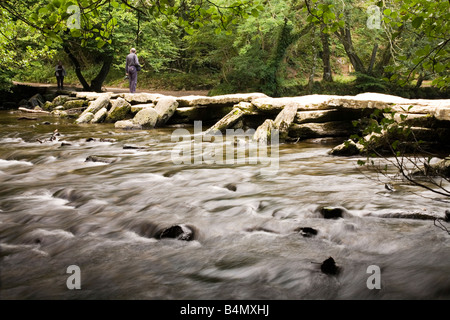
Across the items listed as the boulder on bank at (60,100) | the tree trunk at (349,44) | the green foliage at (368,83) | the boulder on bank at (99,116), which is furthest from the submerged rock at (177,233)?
the tree trunk at (349,44)

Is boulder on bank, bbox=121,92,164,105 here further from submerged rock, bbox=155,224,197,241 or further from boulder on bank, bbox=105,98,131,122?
submerged rock, bbox=155,224,197,241

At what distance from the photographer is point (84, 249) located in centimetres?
374

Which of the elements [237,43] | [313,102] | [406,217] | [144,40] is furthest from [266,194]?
[144,40]

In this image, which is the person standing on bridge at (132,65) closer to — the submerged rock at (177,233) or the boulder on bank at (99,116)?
the boulder on bank at (99,116)

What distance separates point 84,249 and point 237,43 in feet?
59.0

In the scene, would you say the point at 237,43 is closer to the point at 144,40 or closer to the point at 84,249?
the point at 144,40

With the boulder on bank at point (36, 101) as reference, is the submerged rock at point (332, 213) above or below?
below

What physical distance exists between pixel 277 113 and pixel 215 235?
822cm

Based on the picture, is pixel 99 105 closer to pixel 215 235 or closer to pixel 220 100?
pixel 220 100

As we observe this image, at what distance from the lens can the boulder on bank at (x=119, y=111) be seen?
15.4 meters

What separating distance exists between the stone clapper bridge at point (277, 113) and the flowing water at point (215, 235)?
272 cm

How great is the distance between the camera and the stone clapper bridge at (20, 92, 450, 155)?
28.2 ft

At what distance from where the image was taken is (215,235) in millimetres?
4113
